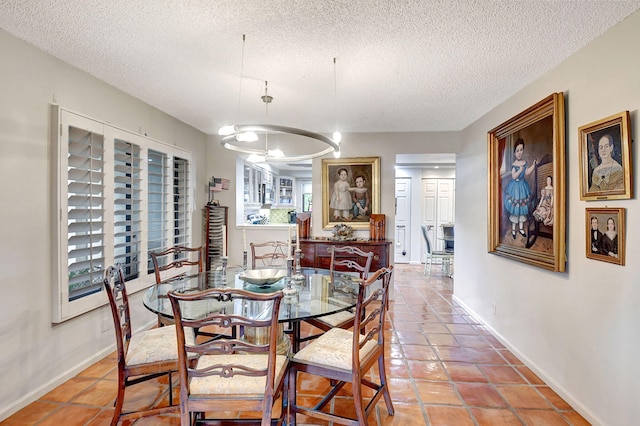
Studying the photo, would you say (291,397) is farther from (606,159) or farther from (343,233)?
(343,233)

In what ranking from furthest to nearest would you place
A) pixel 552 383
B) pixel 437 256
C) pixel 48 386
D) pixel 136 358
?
pixel 437 256, pixel 552 383, pixel 48 386, pixel 136 358

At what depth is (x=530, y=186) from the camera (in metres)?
2.59

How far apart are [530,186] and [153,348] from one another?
299 centimetres

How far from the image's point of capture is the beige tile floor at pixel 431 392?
6.32 ft

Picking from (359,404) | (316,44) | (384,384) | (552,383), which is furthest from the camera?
(552,383)

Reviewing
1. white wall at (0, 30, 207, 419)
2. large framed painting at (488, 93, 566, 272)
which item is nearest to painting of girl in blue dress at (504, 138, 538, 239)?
large framed painting at (488, 93, 566, 272)

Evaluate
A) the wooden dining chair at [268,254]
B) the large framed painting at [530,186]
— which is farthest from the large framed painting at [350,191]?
the large framed painting at [530,186]

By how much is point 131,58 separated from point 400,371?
312cm

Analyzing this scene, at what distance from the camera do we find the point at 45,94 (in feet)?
7.20

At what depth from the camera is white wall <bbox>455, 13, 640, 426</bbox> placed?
1.70m

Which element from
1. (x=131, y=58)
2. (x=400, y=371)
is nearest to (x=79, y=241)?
(x=131, y=58)

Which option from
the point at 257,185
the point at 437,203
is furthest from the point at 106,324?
the point at 437,203

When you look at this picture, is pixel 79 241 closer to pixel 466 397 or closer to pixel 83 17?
pixel 83 17

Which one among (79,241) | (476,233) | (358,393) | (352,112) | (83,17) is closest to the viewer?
(358,393)
